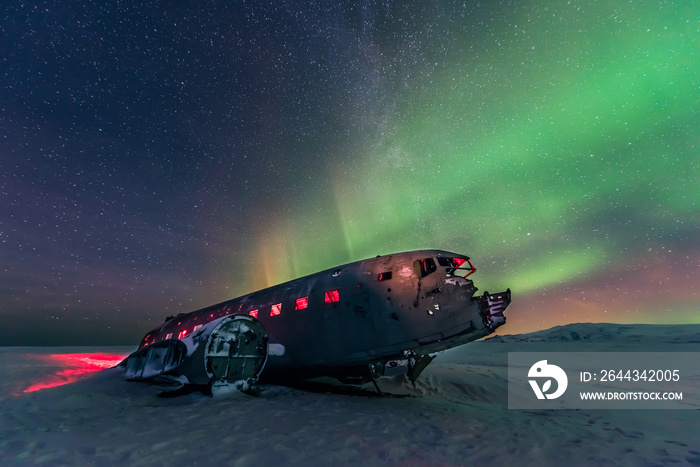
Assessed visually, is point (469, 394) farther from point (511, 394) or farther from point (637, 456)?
point (637, 456)

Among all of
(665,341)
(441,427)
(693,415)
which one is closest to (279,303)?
(441,427)

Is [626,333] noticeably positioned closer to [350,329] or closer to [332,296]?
[350,329]

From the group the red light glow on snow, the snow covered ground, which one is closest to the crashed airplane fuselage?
the snow covered ground

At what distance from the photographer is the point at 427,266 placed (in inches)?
480

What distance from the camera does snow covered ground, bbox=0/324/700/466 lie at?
650 centimetres

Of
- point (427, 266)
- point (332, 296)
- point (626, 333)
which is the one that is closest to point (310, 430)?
point (332, 296)

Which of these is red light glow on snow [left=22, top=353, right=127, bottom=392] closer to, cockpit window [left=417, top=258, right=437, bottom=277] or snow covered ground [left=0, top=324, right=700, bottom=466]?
snow covered ground [left=0, top=324, right=700, bottom=466]

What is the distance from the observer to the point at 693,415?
499 inches

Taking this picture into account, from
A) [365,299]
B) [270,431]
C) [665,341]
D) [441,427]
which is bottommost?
[665,341]

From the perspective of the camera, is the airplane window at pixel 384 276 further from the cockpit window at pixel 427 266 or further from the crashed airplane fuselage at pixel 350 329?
the cockpit window at pixel 427 266

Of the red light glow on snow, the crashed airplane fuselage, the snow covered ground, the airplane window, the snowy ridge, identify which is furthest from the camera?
the snowy ridge

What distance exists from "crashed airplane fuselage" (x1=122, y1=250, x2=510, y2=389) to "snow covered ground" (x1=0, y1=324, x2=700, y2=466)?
1.13 metres

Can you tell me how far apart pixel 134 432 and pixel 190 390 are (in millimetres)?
4459

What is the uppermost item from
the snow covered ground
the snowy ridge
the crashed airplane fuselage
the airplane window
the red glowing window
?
the airplane window
